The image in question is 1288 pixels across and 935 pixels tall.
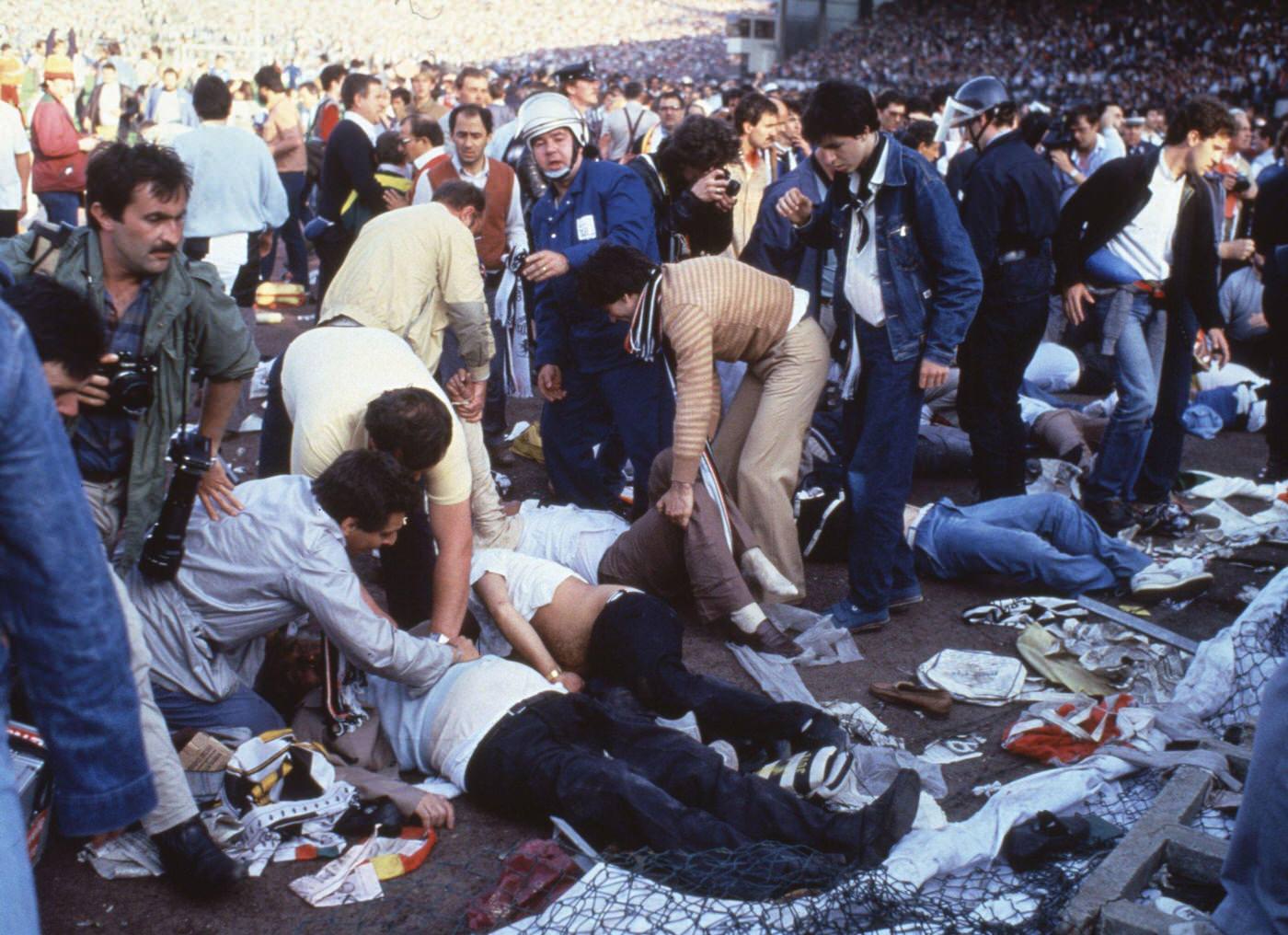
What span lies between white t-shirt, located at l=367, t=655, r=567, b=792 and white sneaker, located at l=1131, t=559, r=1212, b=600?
97.8 inches

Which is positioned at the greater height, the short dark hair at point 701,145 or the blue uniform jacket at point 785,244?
the short dark hair at point 701,145

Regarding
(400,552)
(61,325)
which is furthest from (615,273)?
(61,325)

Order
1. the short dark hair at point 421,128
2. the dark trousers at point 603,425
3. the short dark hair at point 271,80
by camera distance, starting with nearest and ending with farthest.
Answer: the dark trousers at point 603,425, the short dark hair at point 421,128, the short dark hair at point 271,80

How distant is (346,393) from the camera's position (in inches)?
152

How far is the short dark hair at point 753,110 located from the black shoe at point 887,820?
4.42 meters

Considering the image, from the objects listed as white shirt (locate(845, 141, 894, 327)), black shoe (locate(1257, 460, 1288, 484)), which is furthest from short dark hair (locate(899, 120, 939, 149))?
white shirt (locate(845, 141, 894, 327))

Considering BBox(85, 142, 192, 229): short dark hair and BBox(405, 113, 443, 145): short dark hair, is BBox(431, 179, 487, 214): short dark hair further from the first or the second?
BBox(85, 142, 192, 229): short dark hair

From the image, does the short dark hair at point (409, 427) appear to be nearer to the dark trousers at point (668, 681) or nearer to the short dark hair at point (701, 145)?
the dark trousers at point (668, 681)

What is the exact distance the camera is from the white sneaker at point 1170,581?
192 inches

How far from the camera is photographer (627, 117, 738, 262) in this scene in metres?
5.80

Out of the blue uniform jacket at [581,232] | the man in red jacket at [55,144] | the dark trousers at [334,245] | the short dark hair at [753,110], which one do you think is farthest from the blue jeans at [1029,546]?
the man in red jacket at [55,144]

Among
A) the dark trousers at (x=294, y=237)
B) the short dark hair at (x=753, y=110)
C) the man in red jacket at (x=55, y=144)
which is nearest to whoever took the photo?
the short dark hair at (x=753, y=110)

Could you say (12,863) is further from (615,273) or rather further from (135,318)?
(615,273)

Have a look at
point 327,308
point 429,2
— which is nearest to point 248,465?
point 327,308
